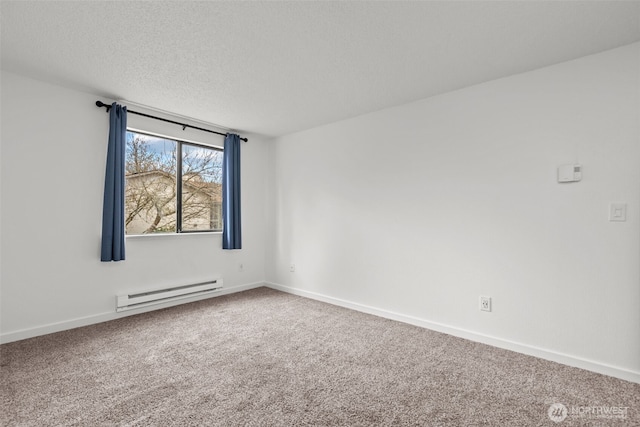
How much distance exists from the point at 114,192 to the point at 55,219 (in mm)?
543

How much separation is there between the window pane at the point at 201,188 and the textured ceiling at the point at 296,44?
3.63 ft

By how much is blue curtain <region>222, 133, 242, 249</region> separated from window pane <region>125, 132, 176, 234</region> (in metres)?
0.64

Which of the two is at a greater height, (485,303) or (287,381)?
(485,303)

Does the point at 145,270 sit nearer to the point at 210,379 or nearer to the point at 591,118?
the point at 210,379

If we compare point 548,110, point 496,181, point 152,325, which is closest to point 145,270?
point 152,325

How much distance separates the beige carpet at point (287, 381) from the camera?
5.62 feet

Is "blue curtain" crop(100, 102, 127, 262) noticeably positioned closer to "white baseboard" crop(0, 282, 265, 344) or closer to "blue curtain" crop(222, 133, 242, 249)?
"white baseboard" crop(0, 282, 265, 344)

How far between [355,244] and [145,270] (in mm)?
2480

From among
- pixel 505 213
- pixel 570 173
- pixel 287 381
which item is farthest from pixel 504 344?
pixel 287 381

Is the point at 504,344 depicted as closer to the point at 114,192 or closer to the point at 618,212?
the point at 618,212

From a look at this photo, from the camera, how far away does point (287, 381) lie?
207 cm

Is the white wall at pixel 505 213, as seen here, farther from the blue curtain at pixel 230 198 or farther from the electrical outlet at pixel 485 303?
the blue curtain at pixel 230 198

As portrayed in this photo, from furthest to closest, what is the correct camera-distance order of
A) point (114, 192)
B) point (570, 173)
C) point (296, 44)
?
1. point (114, 192)
2. point (570, 173)
3. point (296, 44)

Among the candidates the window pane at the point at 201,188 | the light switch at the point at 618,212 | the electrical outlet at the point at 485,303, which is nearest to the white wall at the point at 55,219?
the window pane at the point at 201,188
